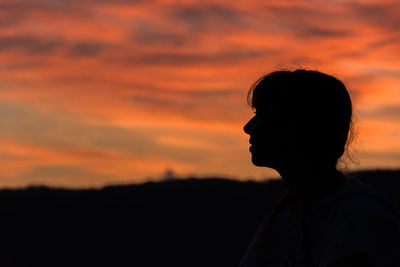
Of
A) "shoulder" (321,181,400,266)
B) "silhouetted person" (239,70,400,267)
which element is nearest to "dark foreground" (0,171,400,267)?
"silhouetted person" (239,70,400,267)

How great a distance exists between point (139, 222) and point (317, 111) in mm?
10134

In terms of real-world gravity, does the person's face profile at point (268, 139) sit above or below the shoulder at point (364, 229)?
above

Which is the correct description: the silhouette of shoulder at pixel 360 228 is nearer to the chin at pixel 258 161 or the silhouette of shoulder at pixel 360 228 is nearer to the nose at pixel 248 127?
the chin at pixel 258 161

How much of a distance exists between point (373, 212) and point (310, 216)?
1.05 feet

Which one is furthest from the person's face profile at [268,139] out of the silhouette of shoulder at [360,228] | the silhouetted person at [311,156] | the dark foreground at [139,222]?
the dark foreground at [139,222]

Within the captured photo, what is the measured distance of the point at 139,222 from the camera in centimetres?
1344

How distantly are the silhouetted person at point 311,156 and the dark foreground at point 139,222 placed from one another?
354 inches

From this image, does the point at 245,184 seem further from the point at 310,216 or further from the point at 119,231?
the point at 310,216

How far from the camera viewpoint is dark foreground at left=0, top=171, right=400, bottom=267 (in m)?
12.8

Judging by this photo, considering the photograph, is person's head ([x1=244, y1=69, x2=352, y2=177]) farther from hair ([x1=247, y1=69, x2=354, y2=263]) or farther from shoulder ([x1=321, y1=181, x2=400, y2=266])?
shoulder ([x1=321, y1=181, x2=400, y2=266])

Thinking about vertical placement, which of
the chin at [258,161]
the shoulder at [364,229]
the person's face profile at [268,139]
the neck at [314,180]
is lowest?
the shoulder at [364,229]

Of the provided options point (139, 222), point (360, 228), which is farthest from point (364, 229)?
point (139, 222)

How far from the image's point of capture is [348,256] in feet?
11.1

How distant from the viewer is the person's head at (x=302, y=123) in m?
3.54
